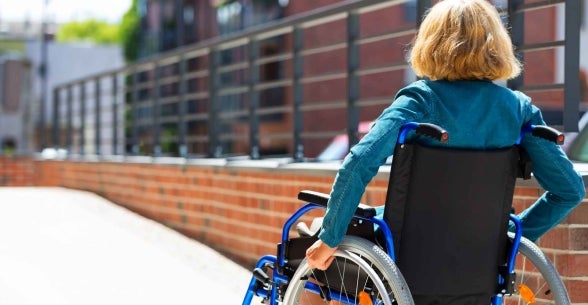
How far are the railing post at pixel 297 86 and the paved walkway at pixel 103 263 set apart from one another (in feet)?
3.17

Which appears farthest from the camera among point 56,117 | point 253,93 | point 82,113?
point 56,117

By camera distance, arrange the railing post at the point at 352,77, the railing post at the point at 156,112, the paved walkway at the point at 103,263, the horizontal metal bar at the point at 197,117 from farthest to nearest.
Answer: the railing post at the point at 156,112 → the horizontal metal bar at the point at 197,117 → the railing post at the point at 352,77 → the paved walkway at the point at 103,263

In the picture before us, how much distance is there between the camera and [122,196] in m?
12.7

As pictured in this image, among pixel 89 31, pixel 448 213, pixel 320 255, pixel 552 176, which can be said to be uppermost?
pixel 89 31

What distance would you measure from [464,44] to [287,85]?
7.96 m

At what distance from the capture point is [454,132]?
375cm

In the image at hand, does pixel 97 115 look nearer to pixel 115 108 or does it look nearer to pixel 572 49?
pixel 115 108

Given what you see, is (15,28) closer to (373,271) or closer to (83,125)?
(83,125)

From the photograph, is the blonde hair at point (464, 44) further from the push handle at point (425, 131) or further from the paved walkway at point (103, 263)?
the paved walkway at point (103, 263)

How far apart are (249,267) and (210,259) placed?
1.34 ft

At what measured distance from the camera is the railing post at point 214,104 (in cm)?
1004

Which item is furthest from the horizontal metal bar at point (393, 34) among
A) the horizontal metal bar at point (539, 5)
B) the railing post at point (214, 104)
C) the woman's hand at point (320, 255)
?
the railing post at point (214, 104)

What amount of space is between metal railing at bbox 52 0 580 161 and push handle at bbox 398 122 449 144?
60.5 inches

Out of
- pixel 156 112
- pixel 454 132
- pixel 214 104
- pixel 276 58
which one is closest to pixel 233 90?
pixel 214 104
